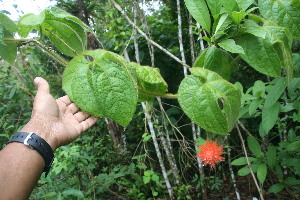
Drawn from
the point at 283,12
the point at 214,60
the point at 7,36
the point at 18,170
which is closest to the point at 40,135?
the point at 18,170

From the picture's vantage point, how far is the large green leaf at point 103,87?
1.23ft

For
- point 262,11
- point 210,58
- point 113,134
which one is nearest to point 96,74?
point 210,58

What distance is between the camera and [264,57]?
47 cm

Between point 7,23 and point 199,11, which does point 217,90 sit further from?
point 7,23

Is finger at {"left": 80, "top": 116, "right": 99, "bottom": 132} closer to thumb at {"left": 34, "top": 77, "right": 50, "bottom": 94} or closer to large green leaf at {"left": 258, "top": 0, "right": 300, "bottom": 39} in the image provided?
thumb at {"left": 34, "top": 77, "right": 50, "bottom": 94}

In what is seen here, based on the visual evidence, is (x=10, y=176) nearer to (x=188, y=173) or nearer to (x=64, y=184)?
(x=64, y=184)

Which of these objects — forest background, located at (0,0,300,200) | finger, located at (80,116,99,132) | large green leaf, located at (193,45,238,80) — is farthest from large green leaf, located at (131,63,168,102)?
finger, located at (80,116,99,132)

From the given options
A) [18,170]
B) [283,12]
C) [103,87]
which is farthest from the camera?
[18,170]

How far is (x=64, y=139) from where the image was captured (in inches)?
31.1

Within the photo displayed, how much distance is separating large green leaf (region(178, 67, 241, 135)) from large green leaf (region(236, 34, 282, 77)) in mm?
97

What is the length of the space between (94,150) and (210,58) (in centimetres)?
217

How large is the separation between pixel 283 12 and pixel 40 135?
0.76m

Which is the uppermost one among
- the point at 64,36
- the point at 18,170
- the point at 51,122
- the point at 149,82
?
Result: the point at 64,36

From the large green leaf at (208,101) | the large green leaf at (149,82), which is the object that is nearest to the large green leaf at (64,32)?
the large green leaf at (149,82)
